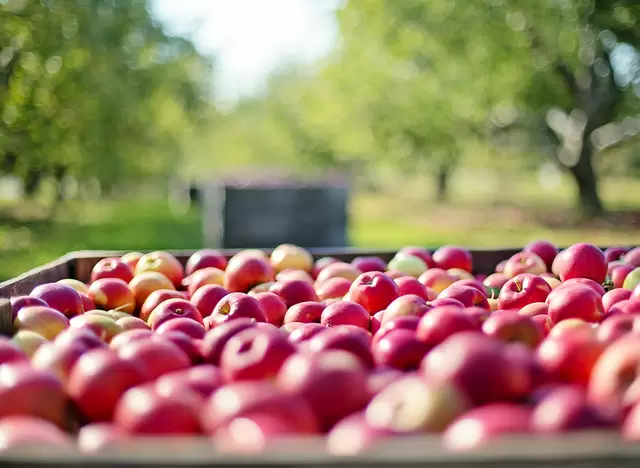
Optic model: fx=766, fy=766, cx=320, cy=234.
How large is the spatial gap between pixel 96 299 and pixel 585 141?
17.4m

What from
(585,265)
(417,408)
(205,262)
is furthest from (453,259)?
(417,408)

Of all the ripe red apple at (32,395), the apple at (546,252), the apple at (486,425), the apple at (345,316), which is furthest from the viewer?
the apple at (546,252)

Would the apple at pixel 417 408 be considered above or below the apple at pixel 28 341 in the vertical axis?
below

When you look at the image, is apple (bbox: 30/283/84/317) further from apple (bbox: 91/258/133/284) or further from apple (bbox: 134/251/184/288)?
apple (bbox: 134/251/184/288)

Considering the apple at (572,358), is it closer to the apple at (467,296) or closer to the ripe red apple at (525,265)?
the apple at (467,296)

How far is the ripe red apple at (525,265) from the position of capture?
384 centimetres

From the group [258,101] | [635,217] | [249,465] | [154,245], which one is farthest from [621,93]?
[258,101]

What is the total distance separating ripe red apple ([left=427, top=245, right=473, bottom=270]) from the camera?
13.7 ft

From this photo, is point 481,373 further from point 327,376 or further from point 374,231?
point 374,231

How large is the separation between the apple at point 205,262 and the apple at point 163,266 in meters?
0.08

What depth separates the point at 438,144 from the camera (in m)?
20.4

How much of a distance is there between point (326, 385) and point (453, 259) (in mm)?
2593

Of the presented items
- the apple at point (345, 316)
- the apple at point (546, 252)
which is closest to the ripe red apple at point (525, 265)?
the apple at point (546, 252)

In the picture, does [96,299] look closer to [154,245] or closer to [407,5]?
[154,245]
